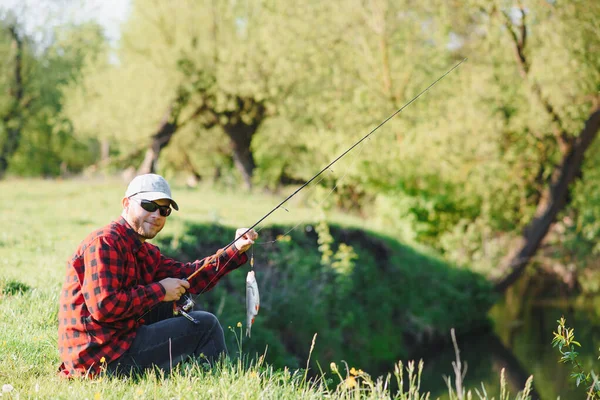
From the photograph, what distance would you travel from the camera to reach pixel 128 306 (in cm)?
398

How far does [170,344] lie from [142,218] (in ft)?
2.57

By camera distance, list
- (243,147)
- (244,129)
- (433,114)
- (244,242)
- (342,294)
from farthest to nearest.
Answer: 1. (243,147)
2. (244,129)
3. (433,114)
4. (342,294)
5. (244,242)

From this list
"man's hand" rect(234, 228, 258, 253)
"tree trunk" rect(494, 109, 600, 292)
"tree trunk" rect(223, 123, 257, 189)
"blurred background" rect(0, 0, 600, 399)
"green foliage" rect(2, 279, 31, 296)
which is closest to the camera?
"man's hand" rect(234, 228, 258, 253)

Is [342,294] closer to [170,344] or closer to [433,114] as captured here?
[433,114]

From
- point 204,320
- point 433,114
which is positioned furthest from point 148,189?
point 433,114

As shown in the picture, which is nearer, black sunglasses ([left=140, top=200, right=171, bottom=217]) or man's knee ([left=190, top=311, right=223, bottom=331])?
black sunglasses ([left=140, top=200, right=171, bottom=217])

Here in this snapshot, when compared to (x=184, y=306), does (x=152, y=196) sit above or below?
above

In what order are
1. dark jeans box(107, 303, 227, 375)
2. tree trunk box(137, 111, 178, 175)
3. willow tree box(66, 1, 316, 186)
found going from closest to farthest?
1. dark jeans box(107, 303, 227, 375)
2. willow tree box(66, 1, 316, 186)
3. tree trunk box(137, 111, 178, 175)

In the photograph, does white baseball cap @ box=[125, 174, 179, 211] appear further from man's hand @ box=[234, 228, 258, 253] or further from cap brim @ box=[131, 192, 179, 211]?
man's hand @ box=[234, 228, 258, 253]

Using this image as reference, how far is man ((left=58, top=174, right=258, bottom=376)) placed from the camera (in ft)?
12.9

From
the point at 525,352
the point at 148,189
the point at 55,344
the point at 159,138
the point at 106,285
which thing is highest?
the point at 159,138

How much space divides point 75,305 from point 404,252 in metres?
12.5

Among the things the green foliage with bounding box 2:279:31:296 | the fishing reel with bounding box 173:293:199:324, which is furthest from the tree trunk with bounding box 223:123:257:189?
the fishing reel with bounding box 173:293:199:324

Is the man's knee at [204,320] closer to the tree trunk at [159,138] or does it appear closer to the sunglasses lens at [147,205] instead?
the sunglasses lens at [147,205]
